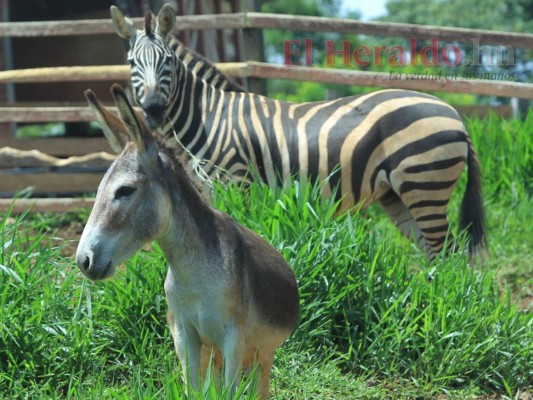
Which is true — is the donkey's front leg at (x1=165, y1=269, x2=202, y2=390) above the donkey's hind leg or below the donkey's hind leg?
above

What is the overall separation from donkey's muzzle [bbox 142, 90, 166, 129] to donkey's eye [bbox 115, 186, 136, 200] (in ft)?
9.94

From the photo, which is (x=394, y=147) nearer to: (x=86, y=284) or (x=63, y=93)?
(x=86, y=284)

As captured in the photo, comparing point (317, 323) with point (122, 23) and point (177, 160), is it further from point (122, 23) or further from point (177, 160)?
point (122, 23)

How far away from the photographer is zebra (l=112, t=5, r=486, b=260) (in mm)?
6652

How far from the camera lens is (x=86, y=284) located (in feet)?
16.5

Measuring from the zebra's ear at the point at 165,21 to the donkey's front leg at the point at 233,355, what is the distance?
12.3ft

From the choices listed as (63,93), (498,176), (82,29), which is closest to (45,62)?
(63,93)

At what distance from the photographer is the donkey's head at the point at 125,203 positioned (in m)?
3.51

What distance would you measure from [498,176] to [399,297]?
3.93 meters

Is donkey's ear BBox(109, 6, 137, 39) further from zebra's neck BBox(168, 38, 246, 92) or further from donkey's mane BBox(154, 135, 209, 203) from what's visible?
donkey's mane BBox(154, 135, 209, 203)

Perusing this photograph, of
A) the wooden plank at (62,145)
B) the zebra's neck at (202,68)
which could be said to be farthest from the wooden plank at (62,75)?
the zebra's neck at (202,68)

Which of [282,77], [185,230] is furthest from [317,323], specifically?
[282,77]

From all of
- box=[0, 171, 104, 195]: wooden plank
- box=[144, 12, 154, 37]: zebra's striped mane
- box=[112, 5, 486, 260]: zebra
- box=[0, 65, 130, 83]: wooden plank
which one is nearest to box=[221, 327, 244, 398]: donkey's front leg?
box=[112, 5, 486, 260]: zebra

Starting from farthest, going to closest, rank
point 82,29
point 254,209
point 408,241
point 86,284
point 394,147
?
point 82,29 < point 408,241 < point 394,147 < point 254,209 < point 86,284
